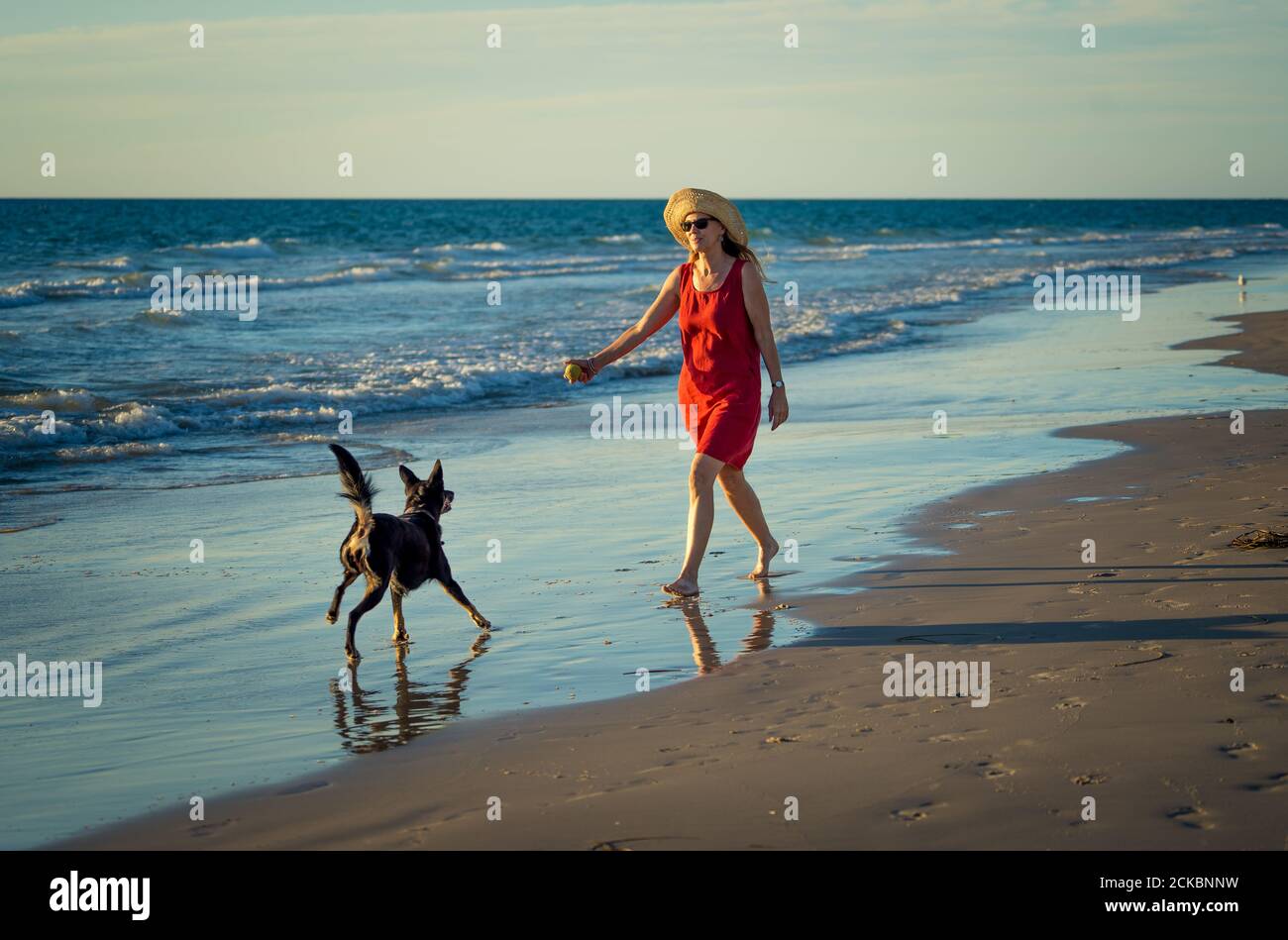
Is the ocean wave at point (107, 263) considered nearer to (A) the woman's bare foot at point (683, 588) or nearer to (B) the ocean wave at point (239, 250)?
(B) the ocean wave at point (239, 250)

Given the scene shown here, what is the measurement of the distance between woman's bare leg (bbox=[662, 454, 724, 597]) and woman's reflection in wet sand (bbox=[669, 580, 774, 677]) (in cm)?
8

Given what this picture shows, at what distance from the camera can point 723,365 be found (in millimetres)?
6527

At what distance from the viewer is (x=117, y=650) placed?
578cm

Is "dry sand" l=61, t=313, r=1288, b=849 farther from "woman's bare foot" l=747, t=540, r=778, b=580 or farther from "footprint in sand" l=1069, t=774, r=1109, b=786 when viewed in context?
"woman's bare foot" l=747, t=540, r=778, b=580

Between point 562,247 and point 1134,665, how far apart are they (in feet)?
172

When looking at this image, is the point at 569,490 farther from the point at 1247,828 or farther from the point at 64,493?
the point at 1247,828

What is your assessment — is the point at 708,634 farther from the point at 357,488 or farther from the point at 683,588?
the point at 357,488

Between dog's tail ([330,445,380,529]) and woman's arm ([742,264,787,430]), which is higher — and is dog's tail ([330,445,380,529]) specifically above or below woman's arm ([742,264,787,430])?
below

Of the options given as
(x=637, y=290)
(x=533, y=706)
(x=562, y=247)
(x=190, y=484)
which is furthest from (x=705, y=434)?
(x=562, y=247)

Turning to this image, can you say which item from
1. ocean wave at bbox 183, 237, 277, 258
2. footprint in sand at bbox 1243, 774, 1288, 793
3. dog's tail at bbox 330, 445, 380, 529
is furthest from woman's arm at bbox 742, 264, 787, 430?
ocean wave at bbox 183, 237, 277, 258

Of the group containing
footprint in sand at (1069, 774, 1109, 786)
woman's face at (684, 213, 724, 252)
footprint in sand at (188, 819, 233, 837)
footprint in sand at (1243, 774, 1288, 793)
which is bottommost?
footprint in sand at (188, 819, 233, 837)

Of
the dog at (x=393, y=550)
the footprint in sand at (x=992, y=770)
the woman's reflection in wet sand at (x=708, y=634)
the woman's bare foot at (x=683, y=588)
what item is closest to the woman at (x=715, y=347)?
the woman's bare foot at (x=683, y=588)

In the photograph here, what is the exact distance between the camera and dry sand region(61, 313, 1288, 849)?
3525mm

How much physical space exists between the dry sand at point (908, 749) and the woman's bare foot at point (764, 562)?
402 millimetres
